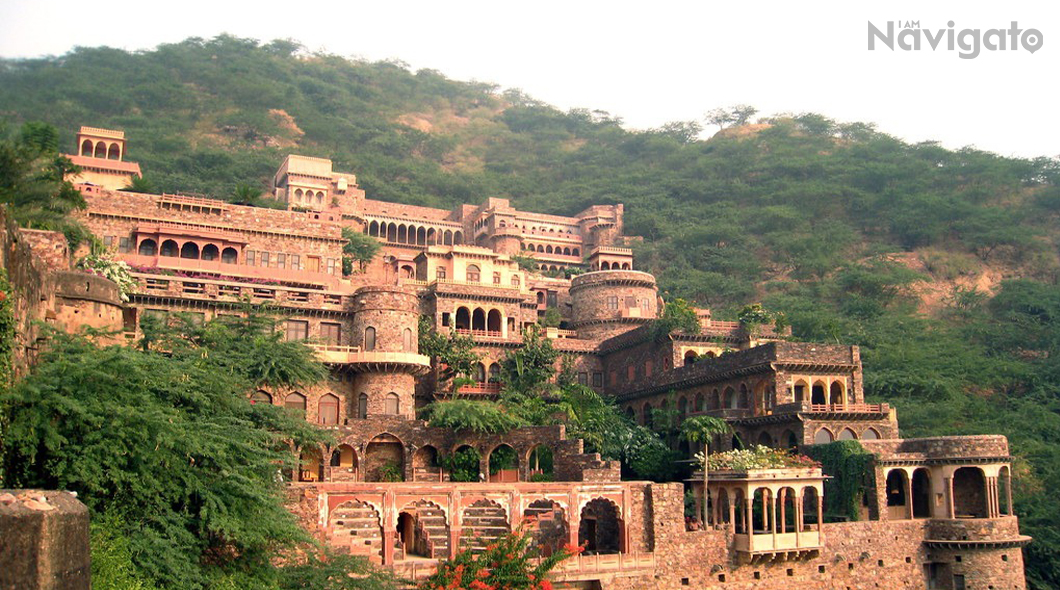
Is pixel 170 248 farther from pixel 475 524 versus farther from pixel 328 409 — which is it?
pixel 475 524

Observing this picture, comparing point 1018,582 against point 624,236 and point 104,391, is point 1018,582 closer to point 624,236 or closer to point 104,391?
point 104,391

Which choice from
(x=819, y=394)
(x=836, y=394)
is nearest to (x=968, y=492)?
(x=836, y=394)

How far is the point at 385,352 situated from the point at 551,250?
39.6 m

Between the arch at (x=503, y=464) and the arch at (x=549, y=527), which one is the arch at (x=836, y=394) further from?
the arch at (x=549, y=527)

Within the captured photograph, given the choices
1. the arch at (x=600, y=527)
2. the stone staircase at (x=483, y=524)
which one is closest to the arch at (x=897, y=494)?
the arch at (x=600, y=527)

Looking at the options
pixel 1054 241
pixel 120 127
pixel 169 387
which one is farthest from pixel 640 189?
pixel 169 387

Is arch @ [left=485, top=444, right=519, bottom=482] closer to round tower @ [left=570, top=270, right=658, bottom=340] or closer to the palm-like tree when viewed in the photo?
the palm-like tree

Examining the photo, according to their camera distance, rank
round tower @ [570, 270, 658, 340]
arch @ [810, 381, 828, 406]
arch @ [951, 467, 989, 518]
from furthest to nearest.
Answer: round tower @ [570, 270, 658, 340]
arch @ [810, 381, 828, 406]
arch @ [951, 467, 989, 518]

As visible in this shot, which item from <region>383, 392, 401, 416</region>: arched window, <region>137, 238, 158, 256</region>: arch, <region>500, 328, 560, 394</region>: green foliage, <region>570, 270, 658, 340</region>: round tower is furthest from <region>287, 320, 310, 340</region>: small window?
→ <region>570, 270, 658, 340</region>: round tower

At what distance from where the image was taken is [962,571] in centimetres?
3584

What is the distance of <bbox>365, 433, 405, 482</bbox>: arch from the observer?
36594 mm

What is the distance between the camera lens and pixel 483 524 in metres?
32.1

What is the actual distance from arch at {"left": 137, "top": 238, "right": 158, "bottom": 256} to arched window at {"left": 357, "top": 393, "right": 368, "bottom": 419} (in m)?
14.4

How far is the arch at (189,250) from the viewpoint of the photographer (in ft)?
155
